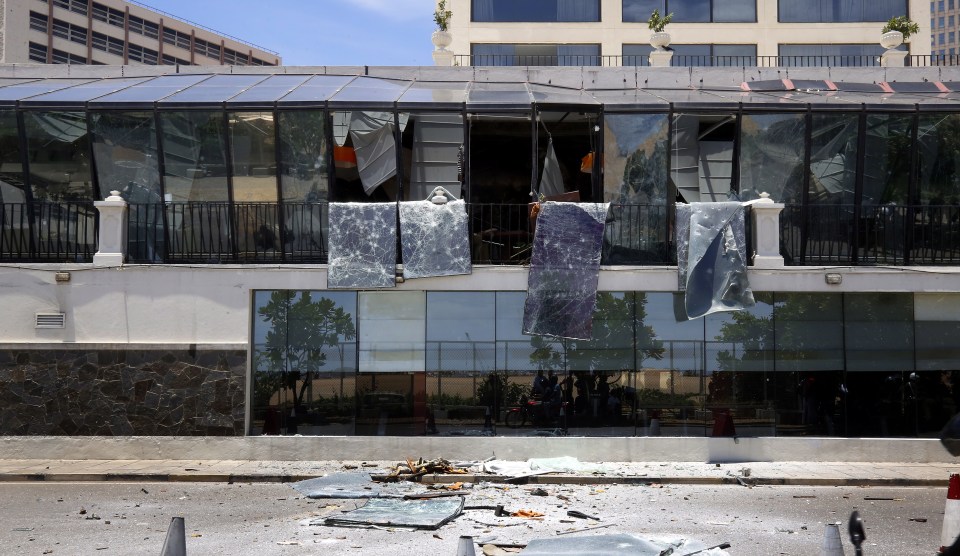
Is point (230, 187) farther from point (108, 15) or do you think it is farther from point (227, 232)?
point (108, 15)

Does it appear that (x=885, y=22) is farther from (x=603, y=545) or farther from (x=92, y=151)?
(x=603, y=545)

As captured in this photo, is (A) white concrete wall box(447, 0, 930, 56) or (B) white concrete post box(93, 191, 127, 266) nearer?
(B) white concrete post box(93, 191, 127, 266)

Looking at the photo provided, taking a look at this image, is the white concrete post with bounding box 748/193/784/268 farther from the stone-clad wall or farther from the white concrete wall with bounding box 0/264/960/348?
the stone-clad wall

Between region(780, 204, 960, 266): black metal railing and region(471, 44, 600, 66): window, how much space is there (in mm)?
14736

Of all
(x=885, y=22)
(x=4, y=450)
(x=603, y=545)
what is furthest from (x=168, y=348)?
(x=885, y=22)

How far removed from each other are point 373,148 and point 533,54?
1488 cm

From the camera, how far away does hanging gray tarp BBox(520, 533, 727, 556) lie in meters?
9.49

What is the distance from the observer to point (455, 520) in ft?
40.2

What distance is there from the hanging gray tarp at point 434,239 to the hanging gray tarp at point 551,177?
1.94 m

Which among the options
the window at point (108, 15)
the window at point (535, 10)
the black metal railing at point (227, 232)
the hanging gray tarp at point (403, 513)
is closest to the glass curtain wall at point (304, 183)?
the black metal railing at point (227, 232)

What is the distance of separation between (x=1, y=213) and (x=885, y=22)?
28.1 meters

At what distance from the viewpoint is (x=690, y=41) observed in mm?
32938

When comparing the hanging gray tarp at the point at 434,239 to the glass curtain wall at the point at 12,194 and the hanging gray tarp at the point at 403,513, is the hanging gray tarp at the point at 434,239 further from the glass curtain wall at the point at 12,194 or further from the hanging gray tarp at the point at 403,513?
the glass curtain wall at the point at 12,194

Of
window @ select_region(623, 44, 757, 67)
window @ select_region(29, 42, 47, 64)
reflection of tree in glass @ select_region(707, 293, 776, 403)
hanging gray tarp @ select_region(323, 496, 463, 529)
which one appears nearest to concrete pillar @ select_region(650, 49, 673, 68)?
window @ select_region(623, 44, 757, 67)
